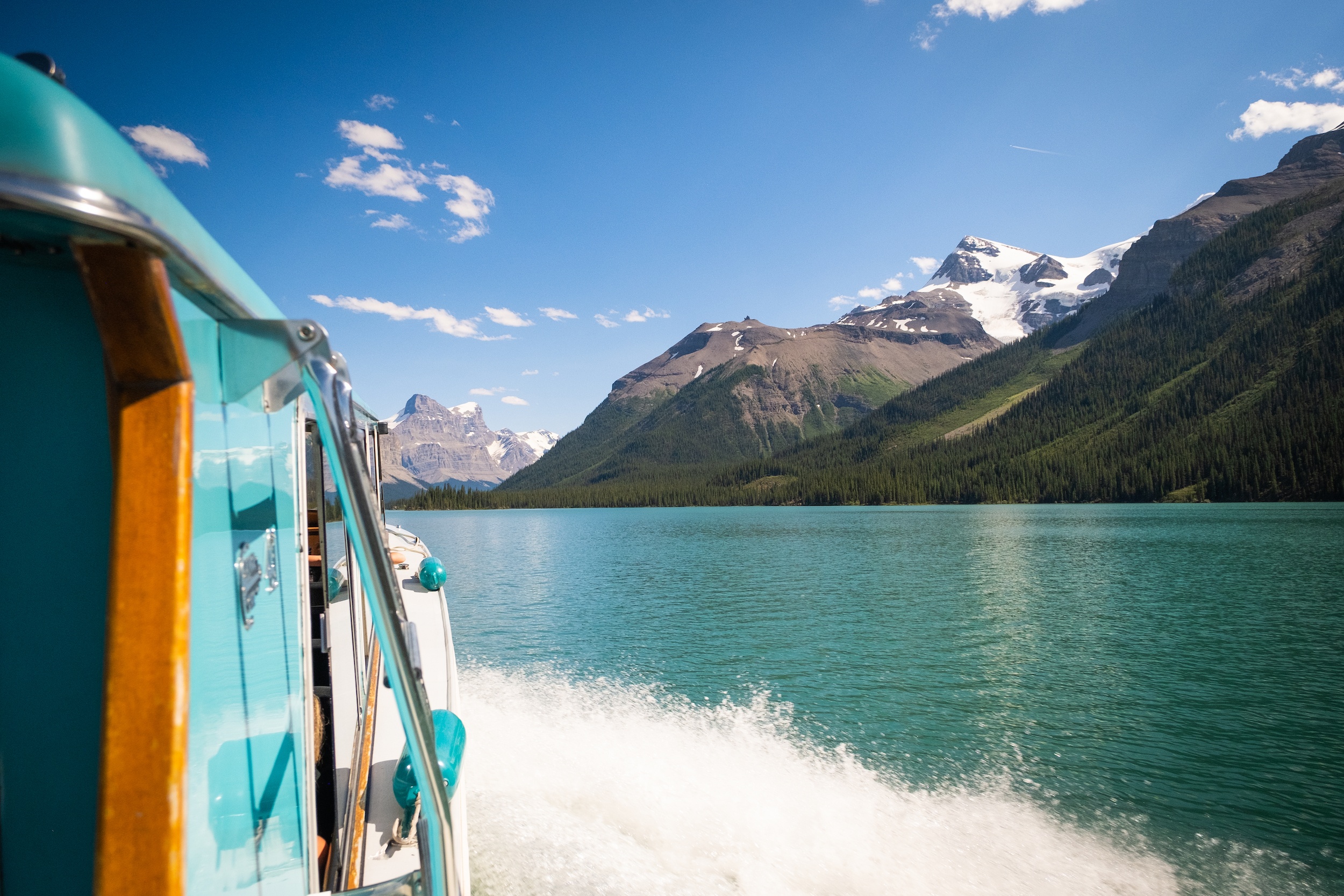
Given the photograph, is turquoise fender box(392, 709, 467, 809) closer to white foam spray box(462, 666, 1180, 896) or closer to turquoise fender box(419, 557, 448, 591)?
white foam spray box(462, 666, 1180, 896)

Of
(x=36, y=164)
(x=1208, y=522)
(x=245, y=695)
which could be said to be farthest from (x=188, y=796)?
(x=1208, y=522)

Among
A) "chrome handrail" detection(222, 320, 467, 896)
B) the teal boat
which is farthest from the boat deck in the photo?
the teal boat

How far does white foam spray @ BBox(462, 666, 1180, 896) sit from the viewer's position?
21.8ft

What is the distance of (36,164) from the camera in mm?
1177

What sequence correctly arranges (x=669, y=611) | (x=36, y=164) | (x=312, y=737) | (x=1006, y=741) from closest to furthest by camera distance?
(x=36, y=164) → (x=312, y=737) → (x=1006, y=741) → (x=669, y=611)

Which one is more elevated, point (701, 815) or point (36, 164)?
point (36, 164)

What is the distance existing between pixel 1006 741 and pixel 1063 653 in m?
6.22

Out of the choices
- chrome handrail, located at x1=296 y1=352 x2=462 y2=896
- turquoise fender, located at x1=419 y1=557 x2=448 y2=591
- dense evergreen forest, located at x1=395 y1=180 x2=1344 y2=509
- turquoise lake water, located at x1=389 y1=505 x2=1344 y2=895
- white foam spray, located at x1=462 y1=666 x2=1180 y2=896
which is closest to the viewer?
chrome handrail, located at x1=296 y1=352 x2=462 y2=896

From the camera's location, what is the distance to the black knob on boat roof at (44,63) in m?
1.39

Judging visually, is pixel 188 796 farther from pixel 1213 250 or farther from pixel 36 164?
pixel 1213 250

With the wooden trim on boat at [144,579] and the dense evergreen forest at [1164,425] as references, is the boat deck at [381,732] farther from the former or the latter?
the dense evergreen forest at [1164,425]

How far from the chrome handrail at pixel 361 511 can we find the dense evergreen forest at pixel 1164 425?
118 metres

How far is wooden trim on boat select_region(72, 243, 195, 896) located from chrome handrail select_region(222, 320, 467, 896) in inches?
14.6

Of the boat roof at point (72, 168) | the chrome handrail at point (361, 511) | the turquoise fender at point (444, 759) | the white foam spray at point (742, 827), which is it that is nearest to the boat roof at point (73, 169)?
the boat roof at point (72, 168)
